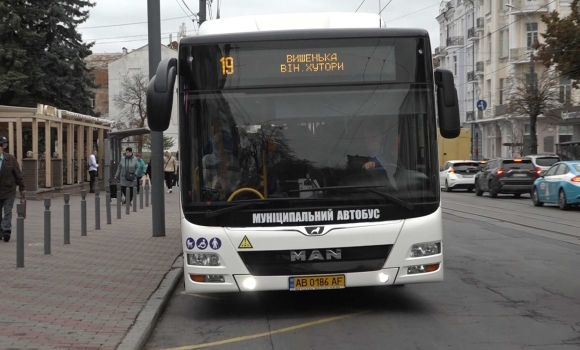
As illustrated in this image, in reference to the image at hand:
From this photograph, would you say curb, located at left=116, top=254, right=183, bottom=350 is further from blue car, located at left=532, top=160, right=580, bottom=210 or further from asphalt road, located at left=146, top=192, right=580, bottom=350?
blue car, located at left=532, top=160, right=580, bottom=210

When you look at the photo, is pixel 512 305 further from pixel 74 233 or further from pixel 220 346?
pixel 74 233

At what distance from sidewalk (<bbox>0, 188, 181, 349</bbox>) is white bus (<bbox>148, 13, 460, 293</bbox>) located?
1.11 m

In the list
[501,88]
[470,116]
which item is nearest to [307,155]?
[501,88]

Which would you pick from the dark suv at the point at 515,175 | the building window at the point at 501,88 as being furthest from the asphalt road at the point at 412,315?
the building window at the point at 501,88

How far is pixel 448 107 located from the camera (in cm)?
820

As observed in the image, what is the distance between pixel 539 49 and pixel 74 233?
21206 mm

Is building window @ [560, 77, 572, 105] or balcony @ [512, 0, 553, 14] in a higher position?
Result: balcony @ [512, 0, 553, 14]

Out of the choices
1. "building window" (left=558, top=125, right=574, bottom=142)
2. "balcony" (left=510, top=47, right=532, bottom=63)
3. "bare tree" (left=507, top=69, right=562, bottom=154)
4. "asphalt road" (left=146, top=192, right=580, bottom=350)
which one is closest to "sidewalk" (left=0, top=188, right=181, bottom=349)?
"asphalt road" (left=146, top=192, right=580, bottom=350)

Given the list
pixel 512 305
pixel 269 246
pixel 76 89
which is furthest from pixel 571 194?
pixel 76 89

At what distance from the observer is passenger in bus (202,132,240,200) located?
796 centimetres

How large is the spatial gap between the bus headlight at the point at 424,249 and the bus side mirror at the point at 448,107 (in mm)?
1080

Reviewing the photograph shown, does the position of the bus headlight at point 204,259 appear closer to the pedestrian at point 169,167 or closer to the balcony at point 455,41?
the pedestrian at point 169,167

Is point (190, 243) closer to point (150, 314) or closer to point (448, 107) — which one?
point (150, 314)

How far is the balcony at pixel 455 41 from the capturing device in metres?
75.4
